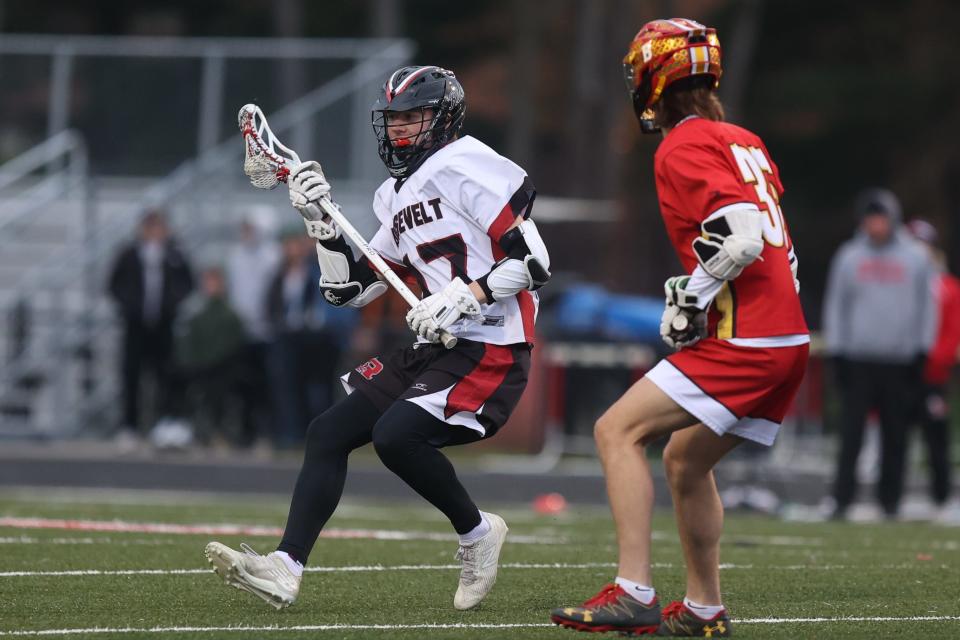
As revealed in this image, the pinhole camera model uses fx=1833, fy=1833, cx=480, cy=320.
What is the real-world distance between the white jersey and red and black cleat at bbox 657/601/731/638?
4.24ft

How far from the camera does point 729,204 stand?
19.8 feet

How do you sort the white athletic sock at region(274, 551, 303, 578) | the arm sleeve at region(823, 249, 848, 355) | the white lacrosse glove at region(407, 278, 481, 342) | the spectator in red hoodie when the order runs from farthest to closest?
the spectator in red hoodie, the arm sleeve at region(823, 249, 848, 355), the white lacrosse glove at region(407, 278, 481, 342), the white athletic sock at region(274, 551, 303, 578)

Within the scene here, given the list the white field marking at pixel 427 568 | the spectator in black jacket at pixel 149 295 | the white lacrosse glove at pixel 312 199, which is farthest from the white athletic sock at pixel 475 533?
the spectator in black jacket at pixel 149 295

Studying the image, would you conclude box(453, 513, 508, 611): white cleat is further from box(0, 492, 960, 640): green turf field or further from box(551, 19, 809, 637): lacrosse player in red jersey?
box(551, 19, 809, 637): lacrosse player in red jersey

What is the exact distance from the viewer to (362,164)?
18438 mm

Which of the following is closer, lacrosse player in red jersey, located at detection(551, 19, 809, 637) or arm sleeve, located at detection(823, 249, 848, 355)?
lacrosse player in red jersey, located at detection(551, 19, 809, 637)

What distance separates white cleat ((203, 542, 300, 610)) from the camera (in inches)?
253

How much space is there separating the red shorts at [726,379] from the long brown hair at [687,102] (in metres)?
0.82

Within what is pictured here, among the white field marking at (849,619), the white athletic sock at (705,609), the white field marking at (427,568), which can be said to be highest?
the white athletic sock at (705,609)

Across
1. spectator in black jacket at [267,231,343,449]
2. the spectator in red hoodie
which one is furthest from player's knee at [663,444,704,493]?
spectator in black jacket at [267,231,343,449]

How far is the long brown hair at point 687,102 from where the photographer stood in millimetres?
6367

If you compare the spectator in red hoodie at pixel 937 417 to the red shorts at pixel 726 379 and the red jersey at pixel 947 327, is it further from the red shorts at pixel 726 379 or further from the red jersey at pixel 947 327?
the red shorts at pixel 726 379

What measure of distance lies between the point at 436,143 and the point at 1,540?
344 cm

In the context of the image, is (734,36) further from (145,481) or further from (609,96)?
(145,481)
